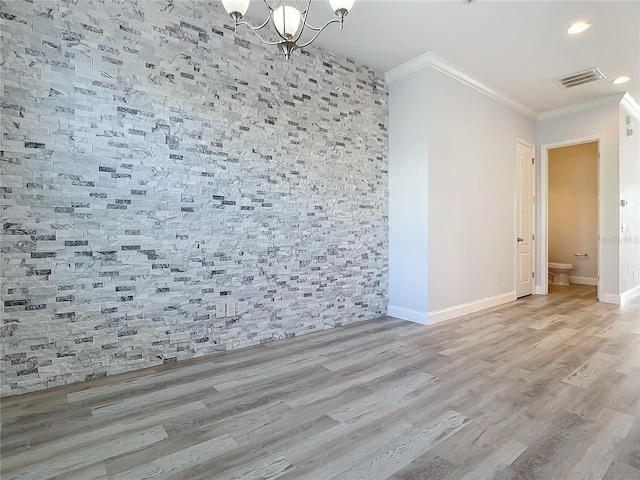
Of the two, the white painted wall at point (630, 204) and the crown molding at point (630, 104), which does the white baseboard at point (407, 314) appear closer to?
the white painted wall at point (630, 204)

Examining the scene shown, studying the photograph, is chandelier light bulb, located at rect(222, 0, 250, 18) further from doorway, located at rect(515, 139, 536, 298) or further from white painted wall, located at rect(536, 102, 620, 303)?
white painted wall, located at rect(536, 102, 620, 303)

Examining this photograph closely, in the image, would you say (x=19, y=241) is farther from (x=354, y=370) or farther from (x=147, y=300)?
(x=354, y=370)

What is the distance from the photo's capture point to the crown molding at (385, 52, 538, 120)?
377 centimetres

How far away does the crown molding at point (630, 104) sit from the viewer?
190 inches

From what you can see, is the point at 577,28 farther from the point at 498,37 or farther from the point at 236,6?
the point at 236,6

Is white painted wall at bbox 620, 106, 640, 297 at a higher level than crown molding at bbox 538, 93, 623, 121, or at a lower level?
lower

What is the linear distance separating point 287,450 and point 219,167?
223 cm

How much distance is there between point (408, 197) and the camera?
158 inches

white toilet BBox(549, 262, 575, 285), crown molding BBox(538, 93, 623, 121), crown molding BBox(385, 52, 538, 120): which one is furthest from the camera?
white toilet BBox(549, 262, 575, 285)

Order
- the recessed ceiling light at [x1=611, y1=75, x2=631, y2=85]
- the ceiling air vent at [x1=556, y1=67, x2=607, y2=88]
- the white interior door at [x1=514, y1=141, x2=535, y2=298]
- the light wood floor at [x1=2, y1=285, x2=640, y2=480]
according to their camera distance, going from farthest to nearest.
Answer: the white interior door at [x1=514, y1=141, x2=535, y2=298]
the recessed ceiling light at [x1=611, y1=75, x2=631, y2=85]
the ceiling air vent at [x1=556, y1=67, x2=607, y2=88]
the light wood floor at [x1=2, y1=285, x2=640, y2=480]

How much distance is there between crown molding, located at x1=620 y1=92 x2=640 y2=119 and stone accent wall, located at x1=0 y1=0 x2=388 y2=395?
13.8 feet

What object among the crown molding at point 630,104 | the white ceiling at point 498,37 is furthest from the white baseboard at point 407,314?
the crown molding at point 630,104

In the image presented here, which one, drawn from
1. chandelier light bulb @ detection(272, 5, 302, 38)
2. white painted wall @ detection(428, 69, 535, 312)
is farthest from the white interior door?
chandelier light bulb @ detection(272, 5, 302, 38)

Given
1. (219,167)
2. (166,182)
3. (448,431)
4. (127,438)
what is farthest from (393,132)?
(127,438)
